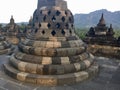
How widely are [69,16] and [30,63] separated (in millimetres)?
3276

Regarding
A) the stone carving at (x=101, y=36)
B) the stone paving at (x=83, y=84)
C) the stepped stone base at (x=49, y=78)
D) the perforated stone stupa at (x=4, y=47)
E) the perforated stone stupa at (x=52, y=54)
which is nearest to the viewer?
the stone paving at (x=83, y=84)

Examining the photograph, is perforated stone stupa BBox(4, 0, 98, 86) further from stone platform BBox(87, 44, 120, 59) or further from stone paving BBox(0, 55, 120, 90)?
stone platform BBox(87, 44, 120, 59)

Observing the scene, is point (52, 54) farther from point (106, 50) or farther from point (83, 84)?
point (106, 50)

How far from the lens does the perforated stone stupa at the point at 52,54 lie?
6258 mm

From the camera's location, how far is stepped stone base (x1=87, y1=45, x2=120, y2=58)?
11.3m

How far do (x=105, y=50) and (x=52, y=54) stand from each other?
6.43m

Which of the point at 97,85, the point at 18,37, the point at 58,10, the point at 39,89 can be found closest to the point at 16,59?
the point at 39,89

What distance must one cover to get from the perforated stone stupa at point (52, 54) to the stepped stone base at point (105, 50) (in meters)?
4.29

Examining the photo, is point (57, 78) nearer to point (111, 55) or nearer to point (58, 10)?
point (58, 10)

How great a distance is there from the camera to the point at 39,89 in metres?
5.57

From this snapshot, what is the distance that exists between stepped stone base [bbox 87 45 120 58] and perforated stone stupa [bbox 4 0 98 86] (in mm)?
4293

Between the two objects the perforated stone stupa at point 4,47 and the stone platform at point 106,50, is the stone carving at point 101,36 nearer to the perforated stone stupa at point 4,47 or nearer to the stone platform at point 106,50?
the stone platform at point 106,50

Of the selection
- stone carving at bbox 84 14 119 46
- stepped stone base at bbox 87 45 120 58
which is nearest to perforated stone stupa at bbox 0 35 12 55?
stone carving at bbox 84 14 119 46

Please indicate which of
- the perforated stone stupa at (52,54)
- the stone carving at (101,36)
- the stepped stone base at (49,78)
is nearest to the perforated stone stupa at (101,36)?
the stone carving at (101,36)
